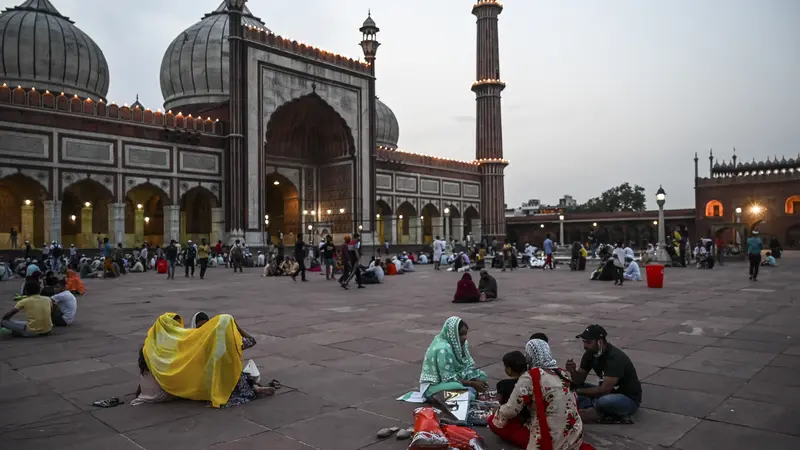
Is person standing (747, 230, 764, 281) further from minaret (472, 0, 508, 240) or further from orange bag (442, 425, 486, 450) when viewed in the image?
minaret (472, 0, 508, 240)

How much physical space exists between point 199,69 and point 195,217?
9182 millimetres

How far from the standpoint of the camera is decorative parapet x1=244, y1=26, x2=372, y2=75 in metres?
29.2

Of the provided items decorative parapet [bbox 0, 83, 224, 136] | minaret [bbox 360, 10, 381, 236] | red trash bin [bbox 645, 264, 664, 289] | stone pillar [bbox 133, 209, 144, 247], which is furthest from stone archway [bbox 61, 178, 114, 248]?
red trash bin [bbox 645, 264, 664, 289]

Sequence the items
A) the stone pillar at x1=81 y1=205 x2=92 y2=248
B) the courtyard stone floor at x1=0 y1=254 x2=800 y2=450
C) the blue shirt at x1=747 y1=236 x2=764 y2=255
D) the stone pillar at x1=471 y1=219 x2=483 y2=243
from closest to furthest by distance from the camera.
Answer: the courtyard stone floor at x1=0 y1=254 x2=800 y2=450 → the blue shirt at x1=747 y1=236 x2=764 y2=255 → the stone pillar at x1=81 y1=205 x2=92 y2=248 → the stone pillar at x1=471 y1=219 x2=483 y2=243

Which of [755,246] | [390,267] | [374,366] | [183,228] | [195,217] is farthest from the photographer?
[195,217]

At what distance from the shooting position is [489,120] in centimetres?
4272

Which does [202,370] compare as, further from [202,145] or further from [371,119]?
[371,119]

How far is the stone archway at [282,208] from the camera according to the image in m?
35.8

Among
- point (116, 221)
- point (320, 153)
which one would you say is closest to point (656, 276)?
point (116, 221)

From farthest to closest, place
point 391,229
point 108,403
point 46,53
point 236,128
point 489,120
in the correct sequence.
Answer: point 489,120 < point 391,229 < point 46,53 < point 236,128 < point 108,403

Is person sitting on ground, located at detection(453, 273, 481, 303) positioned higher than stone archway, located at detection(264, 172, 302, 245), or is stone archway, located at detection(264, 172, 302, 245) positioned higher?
stone archway, located at detection(264, 172, 302, 245)

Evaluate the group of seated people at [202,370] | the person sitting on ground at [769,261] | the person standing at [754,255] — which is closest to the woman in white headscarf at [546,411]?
the group of seated people at [202,370]

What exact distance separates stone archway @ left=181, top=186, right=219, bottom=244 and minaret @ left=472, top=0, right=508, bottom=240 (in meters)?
21.2

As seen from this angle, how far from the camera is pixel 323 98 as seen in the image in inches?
1280
